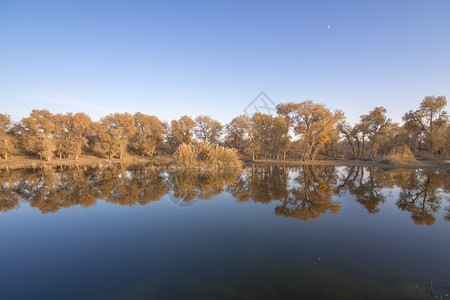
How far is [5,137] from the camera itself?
27516 millimetres

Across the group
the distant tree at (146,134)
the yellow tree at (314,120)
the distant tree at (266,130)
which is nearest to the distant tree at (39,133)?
the distant tree at (146,134)

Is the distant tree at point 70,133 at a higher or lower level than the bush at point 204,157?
higher

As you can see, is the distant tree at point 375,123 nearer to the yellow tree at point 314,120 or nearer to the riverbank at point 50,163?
the yellow tree at point 314,120

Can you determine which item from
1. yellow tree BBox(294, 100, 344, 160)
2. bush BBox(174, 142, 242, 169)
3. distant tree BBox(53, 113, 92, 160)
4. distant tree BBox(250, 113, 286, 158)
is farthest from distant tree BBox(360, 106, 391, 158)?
distant tree BBox(53, 113, 92, 160)

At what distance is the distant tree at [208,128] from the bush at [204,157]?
24.7 m

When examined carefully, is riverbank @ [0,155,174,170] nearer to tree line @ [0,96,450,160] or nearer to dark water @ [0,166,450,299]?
tree line @ [0,96,450,160]

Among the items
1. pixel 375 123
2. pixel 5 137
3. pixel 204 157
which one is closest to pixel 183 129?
pixel 204 157

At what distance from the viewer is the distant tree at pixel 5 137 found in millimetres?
27281

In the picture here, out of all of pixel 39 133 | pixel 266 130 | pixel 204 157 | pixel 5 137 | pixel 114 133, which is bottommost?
pixel 204 157

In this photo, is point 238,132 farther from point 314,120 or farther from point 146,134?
point 146,134

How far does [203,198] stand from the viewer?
8602 millimetres

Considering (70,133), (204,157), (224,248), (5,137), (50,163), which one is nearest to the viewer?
(224,248)

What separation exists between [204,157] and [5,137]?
33033 mm

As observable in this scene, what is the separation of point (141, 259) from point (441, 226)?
29.1 feet
